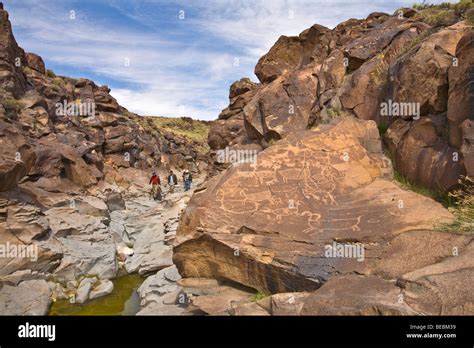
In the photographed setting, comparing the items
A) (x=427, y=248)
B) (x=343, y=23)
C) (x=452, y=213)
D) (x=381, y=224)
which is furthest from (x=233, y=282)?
(x=343, y=23)

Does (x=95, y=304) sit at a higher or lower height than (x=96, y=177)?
lower

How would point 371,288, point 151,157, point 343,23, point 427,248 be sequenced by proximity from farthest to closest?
1. point 151,157
2. point 343,23
3. point 427,248
4. point 371,288

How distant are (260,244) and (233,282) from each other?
1.02m

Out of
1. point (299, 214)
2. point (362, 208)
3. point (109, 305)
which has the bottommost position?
point (109, 305)

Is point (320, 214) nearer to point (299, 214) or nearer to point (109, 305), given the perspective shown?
point (299, 214)

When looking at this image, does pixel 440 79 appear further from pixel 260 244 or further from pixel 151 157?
pixel 151 157

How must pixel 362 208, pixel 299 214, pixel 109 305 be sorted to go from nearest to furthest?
pixel 362 208
pixel 299 214
pixel 109 305

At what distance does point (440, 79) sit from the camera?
721 centimetres

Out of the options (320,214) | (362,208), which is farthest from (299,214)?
(362,208)

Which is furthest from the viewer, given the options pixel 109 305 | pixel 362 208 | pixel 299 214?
pixel 109 305

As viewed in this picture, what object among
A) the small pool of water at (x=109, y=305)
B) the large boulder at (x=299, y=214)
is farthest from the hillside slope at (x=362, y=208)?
the small pool of water at (x=109, y=305)

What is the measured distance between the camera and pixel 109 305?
1053 centimetres

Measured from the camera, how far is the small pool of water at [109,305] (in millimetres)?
9883

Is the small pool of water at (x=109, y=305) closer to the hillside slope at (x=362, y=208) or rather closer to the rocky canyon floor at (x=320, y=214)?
the rocky canyon floor at (x=320, y=214)
